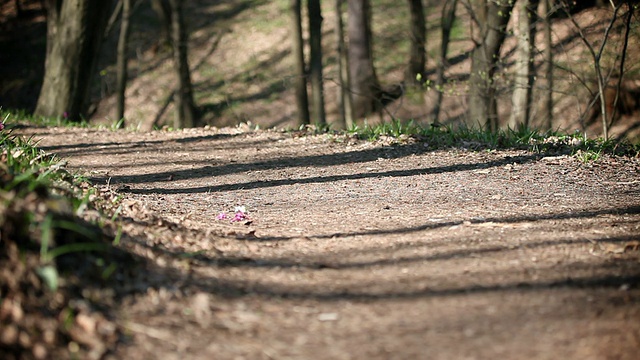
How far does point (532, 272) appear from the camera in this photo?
354cm

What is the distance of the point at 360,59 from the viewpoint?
53.1 ft

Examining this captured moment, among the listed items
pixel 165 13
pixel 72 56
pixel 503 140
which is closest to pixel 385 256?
pixel 503 140

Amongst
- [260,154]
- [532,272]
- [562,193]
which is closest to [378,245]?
[532,272]

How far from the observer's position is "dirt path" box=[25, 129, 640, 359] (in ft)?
8.95

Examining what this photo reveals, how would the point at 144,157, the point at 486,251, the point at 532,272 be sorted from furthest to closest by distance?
the point at 144,157 → the point at 486,251 → the point at 532,272

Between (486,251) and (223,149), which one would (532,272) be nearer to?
(486,251)

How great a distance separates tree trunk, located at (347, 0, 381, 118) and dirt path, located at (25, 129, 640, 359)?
9010 millimetres

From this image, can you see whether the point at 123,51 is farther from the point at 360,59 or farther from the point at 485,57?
the point at 485,57

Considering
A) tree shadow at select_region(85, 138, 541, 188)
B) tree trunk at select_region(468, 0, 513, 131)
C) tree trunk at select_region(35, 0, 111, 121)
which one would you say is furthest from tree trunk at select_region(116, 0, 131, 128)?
tree shadow at select_region(85, 138, 541, 188)

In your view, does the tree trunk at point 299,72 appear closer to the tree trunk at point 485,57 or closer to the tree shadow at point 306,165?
the tree trunk at point 485,57

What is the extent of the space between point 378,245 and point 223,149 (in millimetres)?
4274

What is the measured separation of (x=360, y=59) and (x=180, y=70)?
450 cm

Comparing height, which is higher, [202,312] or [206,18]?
[206,18]

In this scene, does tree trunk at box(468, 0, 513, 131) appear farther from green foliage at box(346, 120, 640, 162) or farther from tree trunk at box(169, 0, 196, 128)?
tree trunk at box(169, 0, 196, 128)
